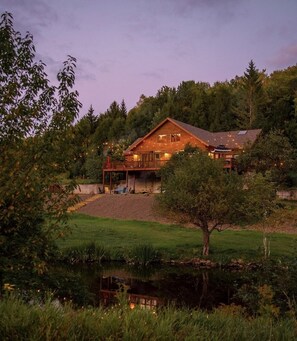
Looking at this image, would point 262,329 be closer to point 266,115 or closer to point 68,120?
point 68,120

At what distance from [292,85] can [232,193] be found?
5235 cm

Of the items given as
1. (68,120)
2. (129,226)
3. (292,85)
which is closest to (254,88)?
(292,85)

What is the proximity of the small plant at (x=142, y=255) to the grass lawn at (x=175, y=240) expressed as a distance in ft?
2.19

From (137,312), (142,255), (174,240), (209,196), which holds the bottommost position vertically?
(142,255)

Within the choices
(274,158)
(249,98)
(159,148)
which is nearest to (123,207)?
(159,148)

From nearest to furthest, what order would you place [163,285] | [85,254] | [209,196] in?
[163,285] < [209,196] < [85,254]

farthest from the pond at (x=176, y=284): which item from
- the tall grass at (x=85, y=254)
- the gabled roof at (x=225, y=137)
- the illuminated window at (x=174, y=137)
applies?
the illuminated window at (x=174, y=137)

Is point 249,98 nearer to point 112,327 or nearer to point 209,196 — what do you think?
point 209,196

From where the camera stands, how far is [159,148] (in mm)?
54906

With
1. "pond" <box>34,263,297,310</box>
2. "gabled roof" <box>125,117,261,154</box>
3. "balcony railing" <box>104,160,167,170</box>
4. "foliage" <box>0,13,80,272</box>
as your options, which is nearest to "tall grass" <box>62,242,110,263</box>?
"pond" <box>34,263,297,310</box>

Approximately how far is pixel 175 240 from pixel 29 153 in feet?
70.3

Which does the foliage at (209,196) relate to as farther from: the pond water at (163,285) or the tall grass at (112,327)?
the tall grass at (112,327)

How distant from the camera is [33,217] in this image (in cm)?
784

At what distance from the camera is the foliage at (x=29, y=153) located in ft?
23.9
